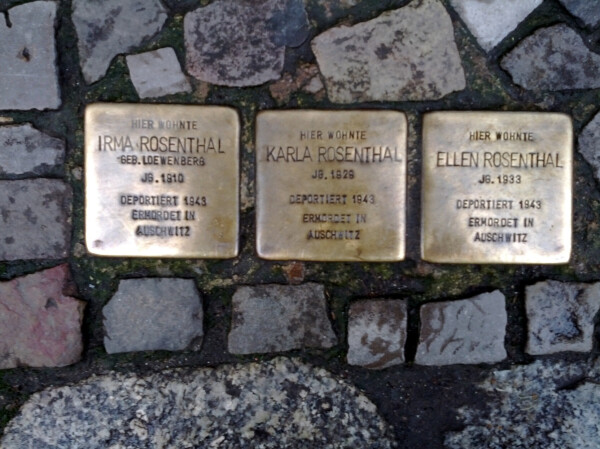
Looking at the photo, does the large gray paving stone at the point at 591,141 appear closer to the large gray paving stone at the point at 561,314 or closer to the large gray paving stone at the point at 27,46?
the large gray paving stone at the point at 561,314

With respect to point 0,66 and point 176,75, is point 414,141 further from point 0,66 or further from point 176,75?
point 0,66

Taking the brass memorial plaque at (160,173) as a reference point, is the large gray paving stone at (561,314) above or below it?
below

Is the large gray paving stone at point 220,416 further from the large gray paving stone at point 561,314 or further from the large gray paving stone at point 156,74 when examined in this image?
the large gray paving stone at point 156,74

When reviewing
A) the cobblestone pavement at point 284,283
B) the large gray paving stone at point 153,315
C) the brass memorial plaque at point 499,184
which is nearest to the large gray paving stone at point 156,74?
the cobblestone pavement at point 284,283

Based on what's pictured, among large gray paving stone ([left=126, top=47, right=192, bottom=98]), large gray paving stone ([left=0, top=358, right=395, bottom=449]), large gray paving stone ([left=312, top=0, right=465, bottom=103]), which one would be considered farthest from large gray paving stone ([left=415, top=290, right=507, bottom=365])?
large gray paving stone ([left=126, top=47, right=192, bottom=98])

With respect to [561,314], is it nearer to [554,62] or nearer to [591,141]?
[591,141]

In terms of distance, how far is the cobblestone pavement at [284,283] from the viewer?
1.57 metres

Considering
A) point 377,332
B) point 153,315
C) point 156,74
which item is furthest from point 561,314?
point 156,74

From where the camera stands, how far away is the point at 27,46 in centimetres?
157

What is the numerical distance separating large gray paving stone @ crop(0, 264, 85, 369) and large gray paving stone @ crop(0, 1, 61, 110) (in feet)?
1.64

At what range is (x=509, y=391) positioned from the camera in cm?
162

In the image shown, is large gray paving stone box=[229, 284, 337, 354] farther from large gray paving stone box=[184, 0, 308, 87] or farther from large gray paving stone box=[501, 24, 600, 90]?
large gray paving stone box=[501, 24, 600, 90]

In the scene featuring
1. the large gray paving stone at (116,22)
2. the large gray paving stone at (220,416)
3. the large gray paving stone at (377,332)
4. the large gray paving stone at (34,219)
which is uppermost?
the large gray paving stone at (116,22)

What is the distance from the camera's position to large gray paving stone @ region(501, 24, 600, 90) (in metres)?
1.56
